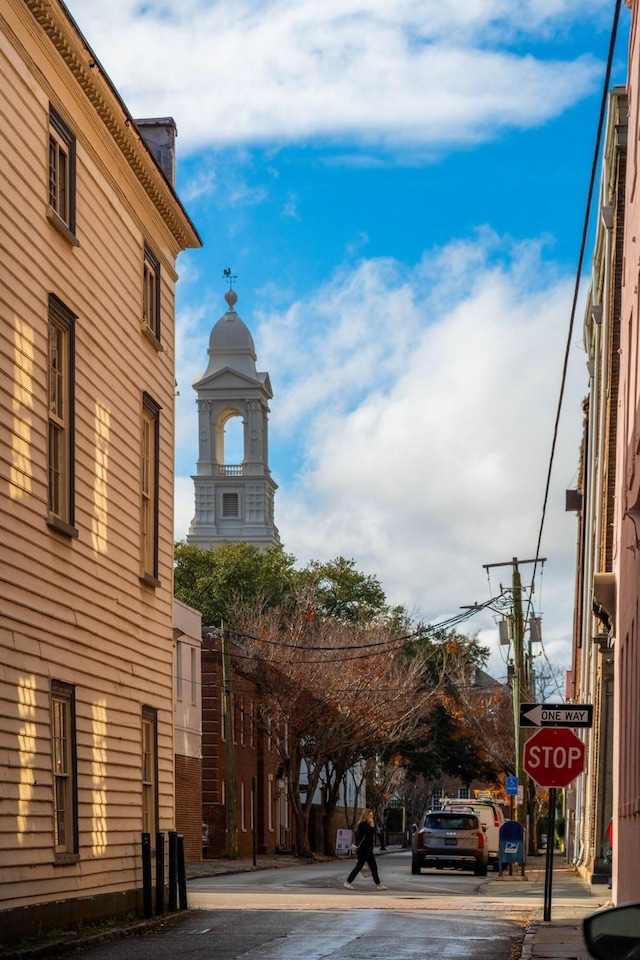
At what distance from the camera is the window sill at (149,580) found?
20.4 meters

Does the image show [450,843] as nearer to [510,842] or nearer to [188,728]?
[510,842]

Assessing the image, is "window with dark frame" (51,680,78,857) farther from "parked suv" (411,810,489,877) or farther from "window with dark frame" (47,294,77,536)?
"parked suv" (411,810,489,877)

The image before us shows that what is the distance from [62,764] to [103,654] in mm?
1949

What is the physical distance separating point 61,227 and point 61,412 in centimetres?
198

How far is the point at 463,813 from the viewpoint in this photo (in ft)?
121

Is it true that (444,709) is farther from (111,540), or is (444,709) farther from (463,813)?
(111,540)

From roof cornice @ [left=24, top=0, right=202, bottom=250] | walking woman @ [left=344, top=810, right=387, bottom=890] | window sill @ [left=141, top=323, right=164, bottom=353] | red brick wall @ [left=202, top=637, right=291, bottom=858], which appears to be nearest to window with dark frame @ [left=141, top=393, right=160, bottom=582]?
window sill @ [left=141, top=323, right=164, bottom=353]

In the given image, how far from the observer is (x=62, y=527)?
53.2 ft

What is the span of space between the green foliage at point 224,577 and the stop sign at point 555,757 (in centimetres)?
5341

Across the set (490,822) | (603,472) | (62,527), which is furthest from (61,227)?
(490,822)

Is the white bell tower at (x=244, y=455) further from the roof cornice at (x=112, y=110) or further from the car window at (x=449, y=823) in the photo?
the roof cornice at (x=112, y=110)

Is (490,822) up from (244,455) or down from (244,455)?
down

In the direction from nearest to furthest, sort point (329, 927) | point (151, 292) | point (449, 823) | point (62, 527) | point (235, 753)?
A: point (62, 527) < point (329, 927) < point (151, 292) < point (449, 823) < point (235, 753)

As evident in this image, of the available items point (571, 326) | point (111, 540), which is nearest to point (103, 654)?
point (111, 540)
